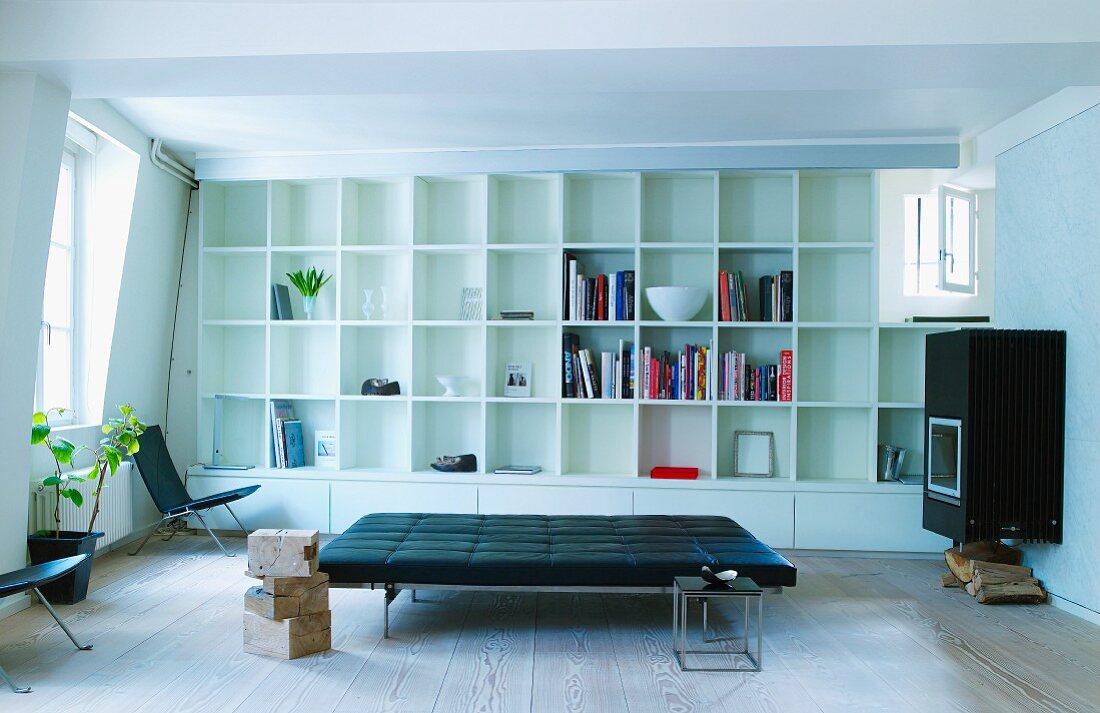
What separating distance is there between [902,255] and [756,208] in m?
1.11

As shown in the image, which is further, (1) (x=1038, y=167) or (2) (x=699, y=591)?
(1) (x=1038, y=167)

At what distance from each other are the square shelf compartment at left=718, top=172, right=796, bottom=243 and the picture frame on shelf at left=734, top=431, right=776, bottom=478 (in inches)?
54.9

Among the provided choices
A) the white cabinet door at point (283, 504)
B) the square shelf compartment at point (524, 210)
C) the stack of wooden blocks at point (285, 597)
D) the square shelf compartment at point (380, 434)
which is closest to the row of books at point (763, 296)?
the square shelf compartment at point (524, 210)

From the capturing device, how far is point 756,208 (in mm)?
6566

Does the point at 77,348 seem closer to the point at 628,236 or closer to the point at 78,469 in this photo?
the point at 78,469

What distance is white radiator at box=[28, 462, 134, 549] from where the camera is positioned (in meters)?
4.88

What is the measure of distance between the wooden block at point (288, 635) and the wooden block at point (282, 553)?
21cm

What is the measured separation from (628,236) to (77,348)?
3.78 metres

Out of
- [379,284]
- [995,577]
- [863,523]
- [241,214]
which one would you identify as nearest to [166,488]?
[379,284]

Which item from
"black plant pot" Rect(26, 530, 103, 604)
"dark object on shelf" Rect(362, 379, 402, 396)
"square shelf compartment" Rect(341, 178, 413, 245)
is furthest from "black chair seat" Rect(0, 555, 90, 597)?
"square shelf compartment" Rect(341, 178, 413, 245)

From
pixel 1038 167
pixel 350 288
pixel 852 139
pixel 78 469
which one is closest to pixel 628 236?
pixel 852 139

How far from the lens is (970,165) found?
5980mm

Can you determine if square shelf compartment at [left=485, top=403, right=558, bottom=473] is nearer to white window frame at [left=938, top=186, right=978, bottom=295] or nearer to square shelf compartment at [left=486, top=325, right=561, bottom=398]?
square shelf compartment at [left=486, top=325, right=561, bottom=398]

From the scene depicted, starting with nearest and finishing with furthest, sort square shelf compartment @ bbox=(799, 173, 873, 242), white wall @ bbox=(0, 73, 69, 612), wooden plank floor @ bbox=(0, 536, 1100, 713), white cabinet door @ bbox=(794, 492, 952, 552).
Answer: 1. wooden plank floor @ bbox=(0, 536, 1100, 713)
2. white wall @ bbox=(0, 73, 69, 612)
3. white cabinet door @ bbox=(794, 492, 952, 552)
4. square shelf compartment @ bbox=(799, 173, 873, 242)
